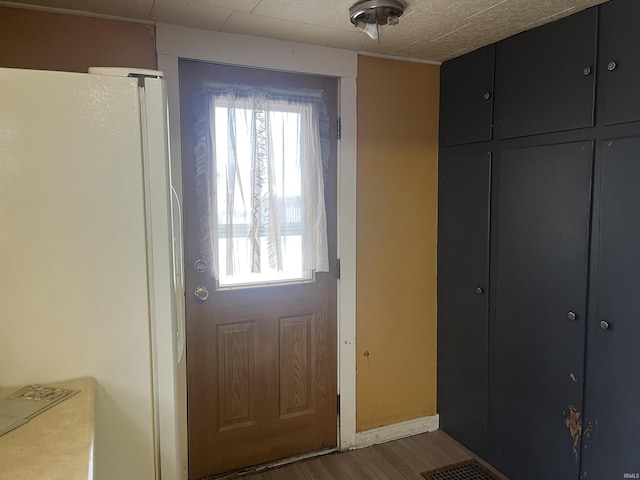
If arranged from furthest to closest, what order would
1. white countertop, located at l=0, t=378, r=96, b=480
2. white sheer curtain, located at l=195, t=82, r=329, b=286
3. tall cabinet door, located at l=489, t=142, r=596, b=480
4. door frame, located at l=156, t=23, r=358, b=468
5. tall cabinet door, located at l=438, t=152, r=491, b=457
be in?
tall cabinet door, located at l=438, t=152, r=491, b=457 → white sheer curtain, located at l=195, t=82, r=329, b=286 → door frame, located at l=156, t=23, r=358, b=468 → tall cabinet door, located at l=489, t=142, r=596, b=480 → white countertop, located at l=0, t=378, r=96, b=480

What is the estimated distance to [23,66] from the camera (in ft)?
6.16

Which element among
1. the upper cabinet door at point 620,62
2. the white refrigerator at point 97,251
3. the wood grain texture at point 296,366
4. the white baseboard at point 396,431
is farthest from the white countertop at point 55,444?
the upper cabinet door at point 620,62

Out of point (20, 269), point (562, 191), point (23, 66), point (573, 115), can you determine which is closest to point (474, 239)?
point (562, 191)

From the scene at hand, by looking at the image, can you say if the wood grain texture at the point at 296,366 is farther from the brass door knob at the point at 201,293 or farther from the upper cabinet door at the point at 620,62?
the upper cabinet door at the point at 620,62

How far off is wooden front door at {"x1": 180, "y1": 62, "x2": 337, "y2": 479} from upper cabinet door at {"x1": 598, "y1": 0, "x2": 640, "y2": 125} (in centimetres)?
122

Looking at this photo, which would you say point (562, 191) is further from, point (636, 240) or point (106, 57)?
point (106, 57)

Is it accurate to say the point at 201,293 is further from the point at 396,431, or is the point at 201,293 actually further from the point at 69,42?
the point at 396,431

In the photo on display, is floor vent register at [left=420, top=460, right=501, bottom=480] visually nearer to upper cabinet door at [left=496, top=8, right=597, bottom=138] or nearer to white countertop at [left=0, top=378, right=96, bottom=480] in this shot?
upper cabinet door at [left=496, top=8, right=597, bottom=138]

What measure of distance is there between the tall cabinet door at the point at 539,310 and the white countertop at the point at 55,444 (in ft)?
6.13

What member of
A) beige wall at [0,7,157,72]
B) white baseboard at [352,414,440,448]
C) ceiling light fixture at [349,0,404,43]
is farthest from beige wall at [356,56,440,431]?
beige wall at [0,7,157,72]

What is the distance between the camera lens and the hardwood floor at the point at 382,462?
2.38m

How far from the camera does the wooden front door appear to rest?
7.34 feet

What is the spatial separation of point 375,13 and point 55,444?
5.71 feet

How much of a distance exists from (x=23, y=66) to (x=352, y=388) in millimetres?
2201
